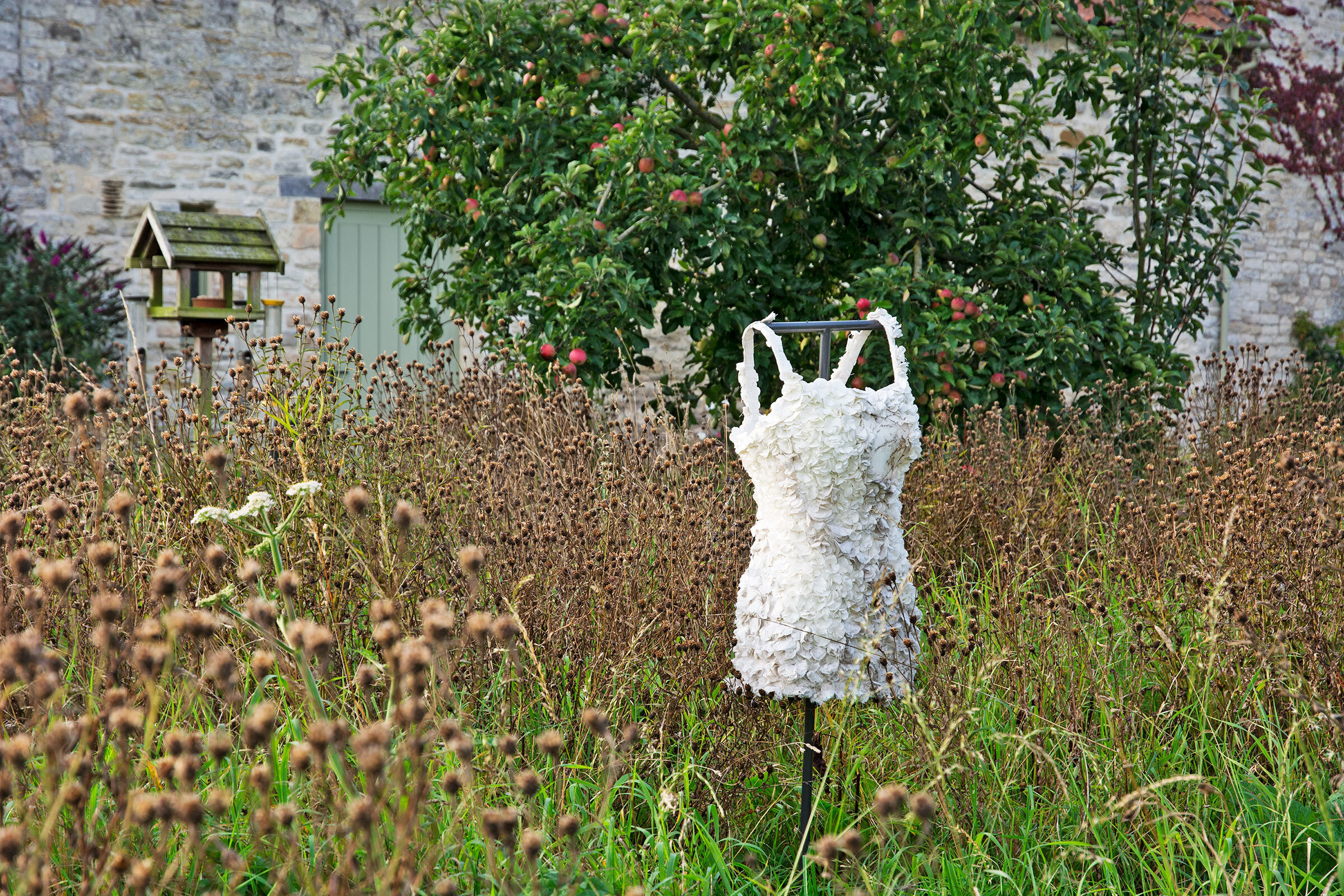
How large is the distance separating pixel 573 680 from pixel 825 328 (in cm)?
114

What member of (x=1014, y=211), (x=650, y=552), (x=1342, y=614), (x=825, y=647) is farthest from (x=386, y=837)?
(x=1014, y=211)

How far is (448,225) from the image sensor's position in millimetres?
5922

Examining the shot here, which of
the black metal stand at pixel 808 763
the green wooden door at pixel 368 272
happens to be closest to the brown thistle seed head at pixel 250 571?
the black metal stand at pixel 808 763

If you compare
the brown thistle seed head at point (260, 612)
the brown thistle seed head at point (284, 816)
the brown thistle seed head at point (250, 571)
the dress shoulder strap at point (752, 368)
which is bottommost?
the brown thistle seed head at point (284, 816)

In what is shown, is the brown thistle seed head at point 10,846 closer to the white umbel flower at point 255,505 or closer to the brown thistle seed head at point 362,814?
the brown thistle seed head at point 362,814

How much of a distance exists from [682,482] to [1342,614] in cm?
191

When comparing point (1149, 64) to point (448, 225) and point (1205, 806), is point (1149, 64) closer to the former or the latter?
point (448, 225)

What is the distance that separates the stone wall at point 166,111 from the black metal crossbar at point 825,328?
6.71 metres

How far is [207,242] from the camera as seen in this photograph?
5.30 m

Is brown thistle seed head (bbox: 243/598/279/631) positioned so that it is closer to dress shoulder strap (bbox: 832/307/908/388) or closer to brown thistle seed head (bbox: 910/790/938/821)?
brown thistle seed head (bbox: 910/790/938/821)

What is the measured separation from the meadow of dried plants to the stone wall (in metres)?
4.63

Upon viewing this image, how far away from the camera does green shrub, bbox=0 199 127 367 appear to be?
24.2 ft

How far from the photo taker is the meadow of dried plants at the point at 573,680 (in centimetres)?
149

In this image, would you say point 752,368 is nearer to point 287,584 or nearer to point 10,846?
point 287,584
